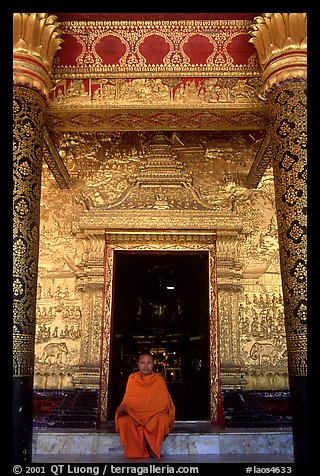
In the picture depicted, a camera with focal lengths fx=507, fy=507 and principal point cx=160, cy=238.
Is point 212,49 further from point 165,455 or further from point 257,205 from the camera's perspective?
point 165,455

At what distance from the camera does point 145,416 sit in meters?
5.48

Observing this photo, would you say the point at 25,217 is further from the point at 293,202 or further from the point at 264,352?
the point at 264,352

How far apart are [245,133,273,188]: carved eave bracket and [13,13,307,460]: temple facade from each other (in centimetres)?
3

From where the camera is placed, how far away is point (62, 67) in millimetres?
5527

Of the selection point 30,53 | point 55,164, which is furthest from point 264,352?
point 30,53

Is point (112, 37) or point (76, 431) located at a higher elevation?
point (112, 37)

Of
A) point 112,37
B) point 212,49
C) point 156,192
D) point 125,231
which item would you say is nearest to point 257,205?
point 156,192

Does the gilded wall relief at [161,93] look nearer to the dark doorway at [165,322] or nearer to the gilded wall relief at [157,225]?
the gilded wall relief at [157,225]

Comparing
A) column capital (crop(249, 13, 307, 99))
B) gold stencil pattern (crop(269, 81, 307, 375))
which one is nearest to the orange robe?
gold stencil pattern (crop(269, 81, 307, 375))

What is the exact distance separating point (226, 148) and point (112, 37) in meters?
2.52

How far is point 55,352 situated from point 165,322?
554cm

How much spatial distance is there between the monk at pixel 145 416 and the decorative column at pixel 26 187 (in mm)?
1394

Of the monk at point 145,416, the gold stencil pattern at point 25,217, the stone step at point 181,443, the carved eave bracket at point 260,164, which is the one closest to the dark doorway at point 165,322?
the carved eave bracket at point 260,164

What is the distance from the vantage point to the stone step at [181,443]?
5.56m
